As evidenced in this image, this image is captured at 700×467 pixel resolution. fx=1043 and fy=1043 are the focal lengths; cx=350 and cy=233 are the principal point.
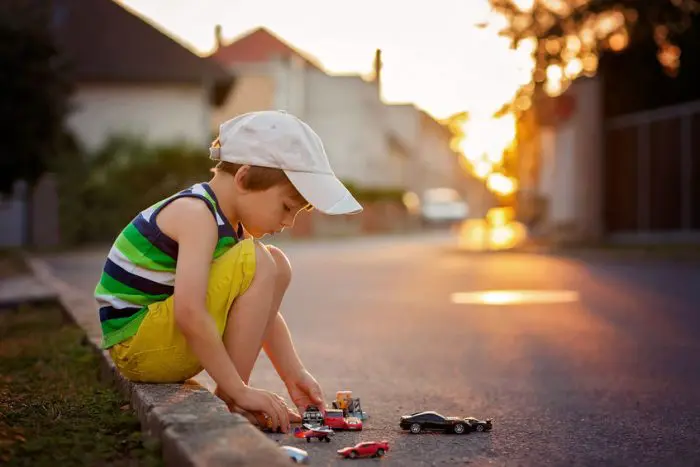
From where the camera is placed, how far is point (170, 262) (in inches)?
142

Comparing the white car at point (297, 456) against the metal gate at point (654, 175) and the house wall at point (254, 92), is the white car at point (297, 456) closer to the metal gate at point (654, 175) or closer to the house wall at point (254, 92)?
the metal gate at point (654, 175)

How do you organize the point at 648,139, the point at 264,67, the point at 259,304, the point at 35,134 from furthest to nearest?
the point at 264,67 → the point at 648,139 → the point at 35,134 → the point at 259,304

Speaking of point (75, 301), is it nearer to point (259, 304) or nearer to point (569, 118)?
point (259, 304)

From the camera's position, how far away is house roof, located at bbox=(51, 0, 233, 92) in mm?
31969

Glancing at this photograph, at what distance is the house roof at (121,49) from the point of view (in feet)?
105

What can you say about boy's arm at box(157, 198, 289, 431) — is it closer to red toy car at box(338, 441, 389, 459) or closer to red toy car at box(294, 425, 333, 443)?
red toy car at box(294, 425, 333, 443)

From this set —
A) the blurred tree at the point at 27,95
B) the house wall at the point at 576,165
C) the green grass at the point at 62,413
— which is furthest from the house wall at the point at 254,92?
the green grass at the point at 62,413

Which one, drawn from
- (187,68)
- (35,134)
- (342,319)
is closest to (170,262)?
(342,319)

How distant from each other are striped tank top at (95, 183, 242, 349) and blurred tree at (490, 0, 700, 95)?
16.8 meters

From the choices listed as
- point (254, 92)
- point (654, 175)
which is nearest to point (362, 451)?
point (654, 175)

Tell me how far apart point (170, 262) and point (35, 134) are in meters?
14.8

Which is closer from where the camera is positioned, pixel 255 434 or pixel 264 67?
pixel 255 434

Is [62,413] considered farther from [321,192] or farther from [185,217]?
[321,192]

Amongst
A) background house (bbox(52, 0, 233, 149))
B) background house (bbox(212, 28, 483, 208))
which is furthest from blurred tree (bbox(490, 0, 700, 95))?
background house (bbox(212, 28, 483, 208))
